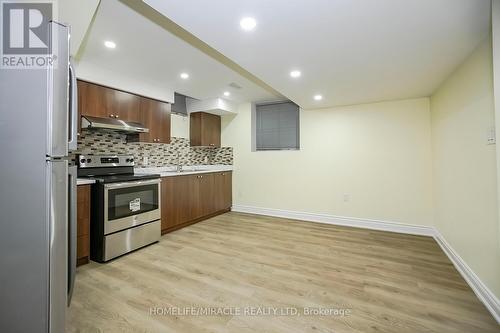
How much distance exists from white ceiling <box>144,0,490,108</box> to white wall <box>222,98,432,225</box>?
1033mm

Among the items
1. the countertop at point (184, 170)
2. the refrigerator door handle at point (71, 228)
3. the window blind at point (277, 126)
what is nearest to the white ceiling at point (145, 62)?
the window blind at point (277, 126)

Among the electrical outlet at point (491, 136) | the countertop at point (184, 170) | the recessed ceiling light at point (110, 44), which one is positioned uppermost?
the recessed ceiling light at point (110, 44)

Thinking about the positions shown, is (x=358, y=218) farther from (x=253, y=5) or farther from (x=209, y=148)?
(x=253, y=5)

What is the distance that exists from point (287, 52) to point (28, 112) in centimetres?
192

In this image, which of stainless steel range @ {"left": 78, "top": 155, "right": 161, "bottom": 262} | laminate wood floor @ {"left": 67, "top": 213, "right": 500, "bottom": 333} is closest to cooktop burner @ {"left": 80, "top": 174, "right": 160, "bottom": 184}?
stainless steel range @ {"left": 78, "top": 155, "right": 161, "bottom": 262}

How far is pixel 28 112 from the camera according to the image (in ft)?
2.80

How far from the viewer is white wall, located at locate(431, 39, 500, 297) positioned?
6.05 feet

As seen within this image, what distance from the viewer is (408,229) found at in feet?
12.0

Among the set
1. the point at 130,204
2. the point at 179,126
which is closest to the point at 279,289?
the point at 130,204

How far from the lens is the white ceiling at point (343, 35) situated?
1.50 m

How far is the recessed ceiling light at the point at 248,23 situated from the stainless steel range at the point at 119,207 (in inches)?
84.4

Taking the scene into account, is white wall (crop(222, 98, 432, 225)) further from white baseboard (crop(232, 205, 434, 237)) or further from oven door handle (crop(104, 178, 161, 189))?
oven door handle (crop(104, 178, 161, 189))

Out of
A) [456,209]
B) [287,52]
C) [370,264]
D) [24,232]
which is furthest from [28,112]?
[456,209]

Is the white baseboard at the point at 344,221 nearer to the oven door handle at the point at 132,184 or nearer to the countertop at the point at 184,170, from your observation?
the countertop at the point at 184,170
